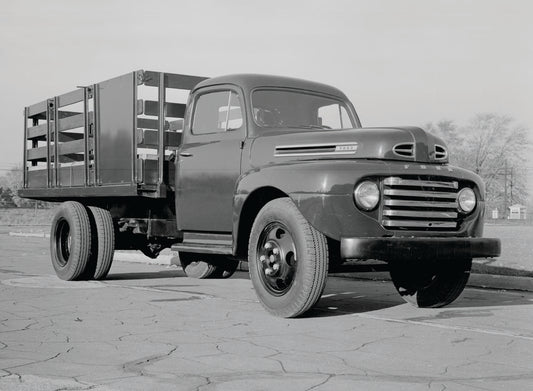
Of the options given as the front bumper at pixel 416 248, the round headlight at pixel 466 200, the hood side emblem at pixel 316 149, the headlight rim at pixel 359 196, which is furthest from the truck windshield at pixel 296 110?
the front bumper at pixel 416 248

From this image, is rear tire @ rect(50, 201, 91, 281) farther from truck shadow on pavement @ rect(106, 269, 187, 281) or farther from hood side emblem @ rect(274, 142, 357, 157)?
hood side emblem @ rect(274, 142, 357, 157)

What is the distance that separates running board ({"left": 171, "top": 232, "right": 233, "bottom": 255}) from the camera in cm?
752

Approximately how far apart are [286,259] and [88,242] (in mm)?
3830

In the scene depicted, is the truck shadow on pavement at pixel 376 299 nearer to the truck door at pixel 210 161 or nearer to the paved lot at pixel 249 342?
the paved lot at pixel 249 342

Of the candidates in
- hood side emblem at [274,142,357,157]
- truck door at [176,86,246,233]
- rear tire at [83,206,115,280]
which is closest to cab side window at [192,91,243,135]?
truck door at [176,86,246,233]

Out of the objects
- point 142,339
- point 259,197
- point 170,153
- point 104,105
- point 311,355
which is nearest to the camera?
point 311,355

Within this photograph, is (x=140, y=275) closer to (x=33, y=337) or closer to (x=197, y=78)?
(x=197, y=78)

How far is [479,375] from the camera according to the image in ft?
14.4

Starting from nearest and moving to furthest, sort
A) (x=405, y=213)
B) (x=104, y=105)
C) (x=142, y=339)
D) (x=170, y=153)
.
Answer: (x=142, y=339) → (x=405, y=213) → (x=170, y=153) → (x=104, y=105)

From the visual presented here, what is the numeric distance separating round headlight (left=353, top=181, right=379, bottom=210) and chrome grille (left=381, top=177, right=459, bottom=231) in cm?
9

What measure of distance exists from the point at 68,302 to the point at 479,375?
447cm

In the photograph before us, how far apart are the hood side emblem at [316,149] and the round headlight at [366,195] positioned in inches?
17.6

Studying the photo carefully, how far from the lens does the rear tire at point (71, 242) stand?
9516 millimetres

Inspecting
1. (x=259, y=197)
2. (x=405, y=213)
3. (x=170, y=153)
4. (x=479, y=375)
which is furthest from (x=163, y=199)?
(x=479, y=375)
